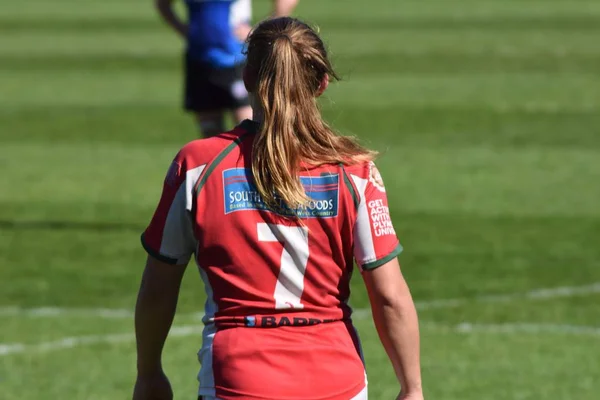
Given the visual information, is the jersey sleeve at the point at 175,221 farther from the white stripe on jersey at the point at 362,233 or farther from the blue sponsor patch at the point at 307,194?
the white stripe on jersey at the point at 362,233

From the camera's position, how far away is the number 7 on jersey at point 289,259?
3365 millimetres

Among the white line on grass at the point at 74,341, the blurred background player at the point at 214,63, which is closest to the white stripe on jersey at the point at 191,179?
the white line on grass at the point at 74,341

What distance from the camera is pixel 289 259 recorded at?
3375 millimetres

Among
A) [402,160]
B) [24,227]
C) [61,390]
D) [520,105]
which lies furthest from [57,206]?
[520,105]

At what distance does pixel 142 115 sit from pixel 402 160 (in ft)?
15.6

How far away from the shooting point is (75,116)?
17047mm

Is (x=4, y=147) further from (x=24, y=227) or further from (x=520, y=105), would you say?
(x=520, y=105)

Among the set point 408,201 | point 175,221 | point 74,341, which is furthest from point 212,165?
point 408,201

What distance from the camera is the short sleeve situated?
341 centimetres

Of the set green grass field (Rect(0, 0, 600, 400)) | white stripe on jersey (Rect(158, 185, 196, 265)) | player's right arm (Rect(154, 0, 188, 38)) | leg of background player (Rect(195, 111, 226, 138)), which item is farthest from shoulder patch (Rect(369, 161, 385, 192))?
player's right arm (Rect(154, 0, 188, 38))

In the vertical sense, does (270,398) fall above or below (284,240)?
below

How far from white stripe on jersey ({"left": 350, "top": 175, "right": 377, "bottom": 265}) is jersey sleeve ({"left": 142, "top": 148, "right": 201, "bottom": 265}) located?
388 mm

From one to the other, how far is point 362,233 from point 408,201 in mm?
7660

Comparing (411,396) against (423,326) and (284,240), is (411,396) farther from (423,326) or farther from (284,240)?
(423,326)
